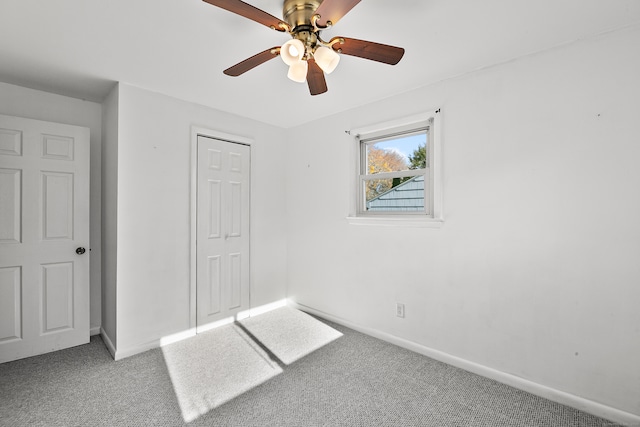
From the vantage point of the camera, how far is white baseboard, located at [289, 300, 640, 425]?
1799mm

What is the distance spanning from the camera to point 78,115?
115 inches

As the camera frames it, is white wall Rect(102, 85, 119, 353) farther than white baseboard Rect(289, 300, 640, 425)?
Yes

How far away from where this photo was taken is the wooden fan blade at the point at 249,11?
1.29 m

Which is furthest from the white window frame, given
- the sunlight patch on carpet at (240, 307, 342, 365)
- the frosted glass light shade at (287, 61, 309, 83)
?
the frosted glass light shade at (287, 61, 309, 83)

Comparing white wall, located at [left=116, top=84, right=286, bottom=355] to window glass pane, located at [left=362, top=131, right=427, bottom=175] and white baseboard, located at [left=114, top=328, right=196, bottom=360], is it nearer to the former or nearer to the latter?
white baseboard, located at [left=114, top=328, right=196, bottom=360]

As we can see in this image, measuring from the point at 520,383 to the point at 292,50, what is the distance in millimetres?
2654

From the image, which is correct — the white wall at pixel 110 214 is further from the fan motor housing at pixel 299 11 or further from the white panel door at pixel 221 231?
the fan motor housing at pixel 299 11

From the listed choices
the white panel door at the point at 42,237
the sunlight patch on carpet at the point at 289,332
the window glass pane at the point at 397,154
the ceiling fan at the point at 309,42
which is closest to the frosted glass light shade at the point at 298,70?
the ceiling fan at the point at 309,42

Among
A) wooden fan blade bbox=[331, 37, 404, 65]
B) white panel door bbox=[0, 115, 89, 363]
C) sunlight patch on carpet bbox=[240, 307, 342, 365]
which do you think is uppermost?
wooden fan blade bbox=[331, 37, 404, 65]

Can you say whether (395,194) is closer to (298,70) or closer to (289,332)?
(298,70)

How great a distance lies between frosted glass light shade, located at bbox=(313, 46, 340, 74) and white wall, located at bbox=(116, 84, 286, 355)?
6.09 feet

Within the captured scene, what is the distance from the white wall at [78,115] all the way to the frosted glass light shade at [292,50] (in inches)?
100

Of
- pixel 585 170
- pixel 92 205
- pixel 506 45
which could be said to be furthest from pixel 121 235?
pixel 585 170

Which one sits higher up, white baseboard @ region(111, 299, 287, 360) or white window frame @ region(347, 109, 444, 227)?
white window frame @ region(347, 109, 444, 227)
